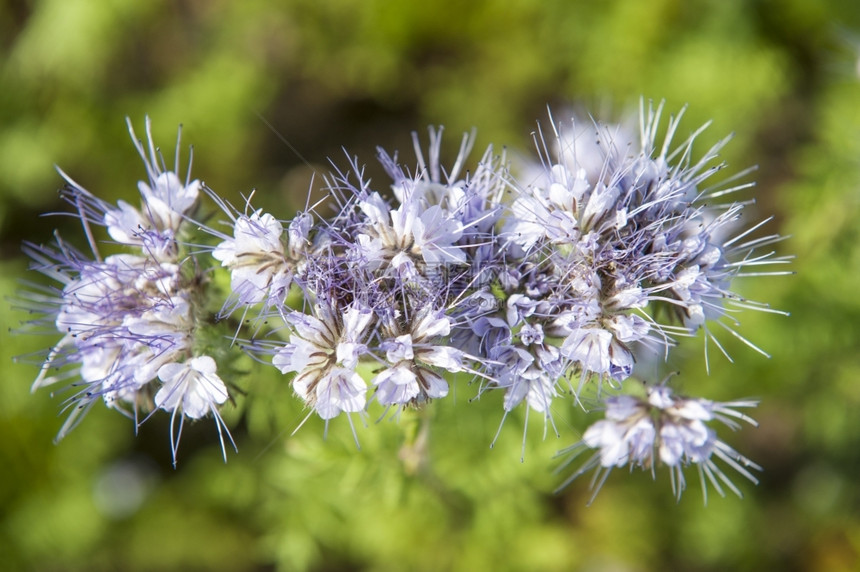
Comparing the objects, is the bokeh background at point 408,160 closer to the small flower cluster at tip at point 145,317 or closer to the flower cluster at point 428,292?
the flower cluster at point 428,292

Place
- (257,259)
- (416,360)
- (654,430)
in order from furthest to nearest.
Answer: (654,430)
(257,259)
(416,360)

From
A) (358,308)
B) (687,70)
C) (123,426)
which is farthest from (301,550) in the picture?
(687,70)

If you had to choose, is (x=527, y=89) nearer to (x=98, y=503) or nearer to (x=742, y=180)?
(x=742, y=180)

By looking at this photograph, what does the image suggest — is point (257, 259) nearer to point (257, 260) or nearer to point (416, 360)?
point (257, 260)

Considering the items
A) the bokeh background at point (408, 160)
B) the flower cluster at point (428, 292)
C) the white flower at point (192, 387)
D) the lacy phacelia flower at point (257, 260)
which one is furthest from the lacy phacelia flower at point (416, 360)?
the bokeh background at point (408, 160)

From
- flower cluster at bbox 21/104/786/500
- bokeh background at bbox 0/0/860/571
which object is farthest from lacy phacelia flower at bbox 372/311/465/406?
bokeh background at bbox 0/0/860/571

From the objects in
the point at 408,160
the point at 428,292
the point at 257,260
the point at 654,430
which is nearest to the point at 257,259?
the point at 257,260
